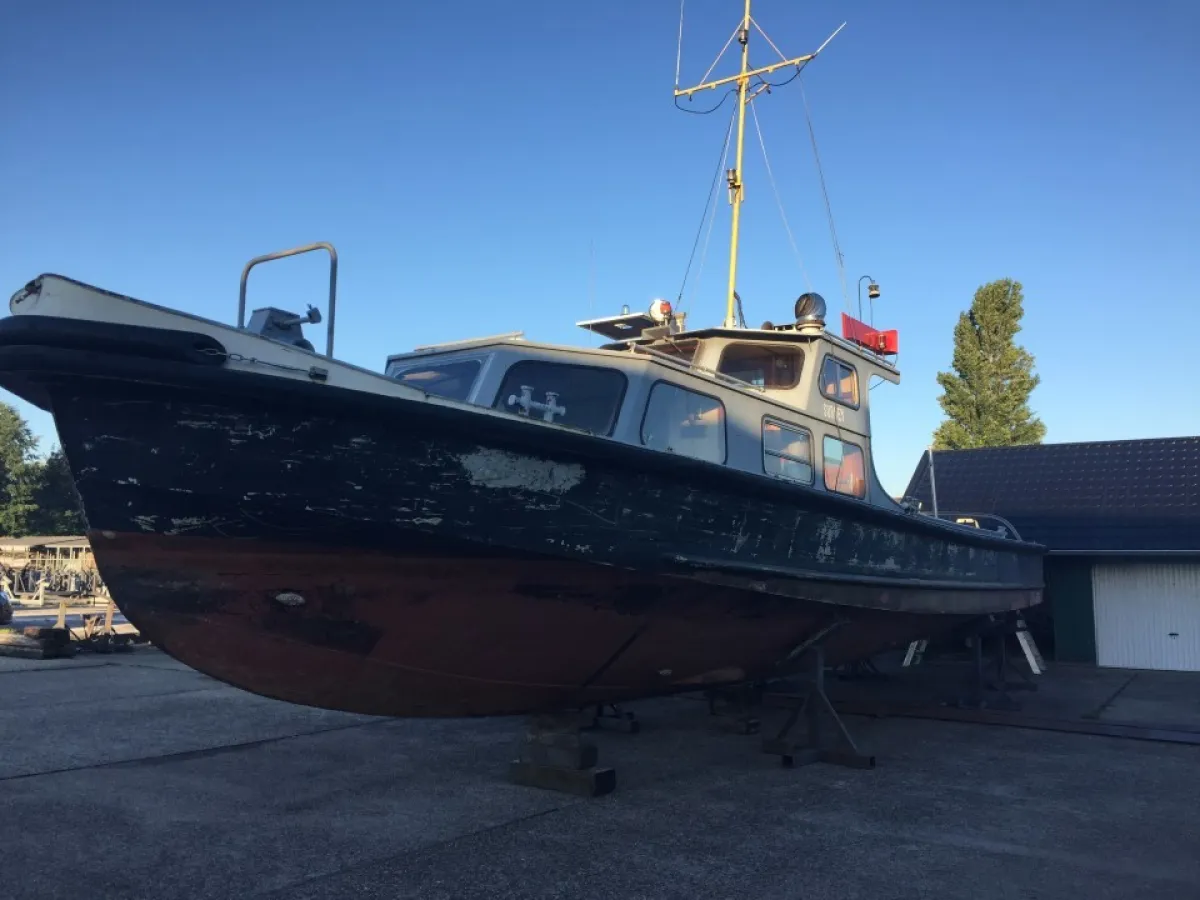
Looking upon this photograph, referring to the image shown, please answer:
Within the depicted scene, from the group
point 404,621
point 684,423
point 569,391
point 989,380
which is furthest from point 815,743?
point 989,380

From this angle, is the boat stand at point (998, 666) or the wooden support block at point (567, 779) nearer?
the wooden support block at point (567, 779)

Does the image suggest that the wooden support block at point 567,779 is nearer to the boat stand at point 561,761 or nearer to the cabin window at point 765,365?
the boat stand at point 561,761

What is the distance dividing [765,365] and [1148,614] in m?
10.1

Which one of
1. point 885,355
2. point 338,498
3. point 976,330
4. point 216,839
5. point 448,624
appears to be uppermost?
point 976,330

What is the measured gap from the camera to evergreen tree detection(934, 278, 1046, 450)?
31906mm

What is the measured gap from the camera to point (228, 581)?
173 inches

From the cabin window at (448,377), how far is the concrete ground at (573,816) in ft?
8.46

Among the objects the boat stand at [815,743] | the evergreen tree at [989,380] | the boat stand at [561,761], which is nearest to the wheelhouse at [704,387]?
the boat stand at [815,743]

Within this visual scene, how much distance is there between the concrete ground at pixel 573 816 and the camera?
4.30m

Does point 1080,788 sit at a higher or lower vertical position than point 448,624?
lower

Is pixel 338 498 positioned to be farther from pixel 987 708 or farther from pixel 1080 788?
pixel 987 708

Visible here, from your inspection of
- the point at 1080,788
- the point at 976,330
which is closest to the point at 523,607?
the point at 1080,788

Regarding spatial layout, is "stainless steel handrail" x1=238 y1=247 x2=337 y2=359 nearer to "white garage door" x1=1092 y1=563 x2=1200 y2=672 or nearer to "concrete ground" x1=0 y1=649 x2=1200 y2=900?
"concrete ground" x1=0 y1=649 x2=1200 y2=900

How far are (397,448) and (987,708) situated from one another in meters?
7.81
